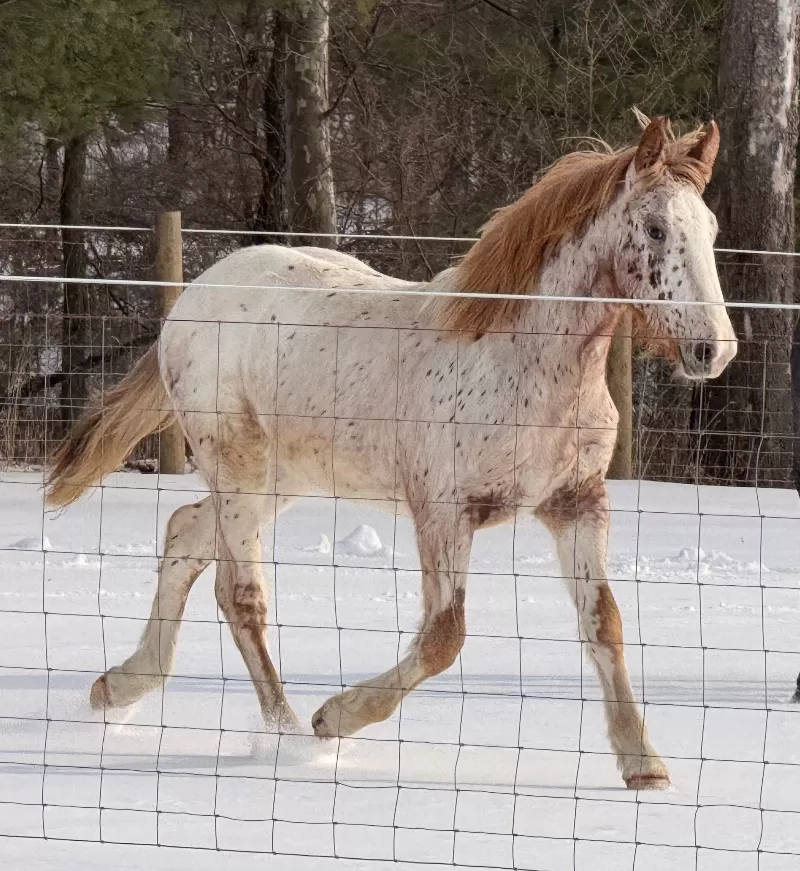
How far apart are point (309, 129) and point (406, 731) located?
690 centimetres

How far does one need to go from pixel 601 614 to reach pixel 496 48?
27.7ft

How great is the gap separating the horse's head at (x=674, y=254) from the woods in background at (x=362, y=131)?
442cm

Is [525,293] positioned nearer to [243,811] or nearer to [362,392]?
[362,392]

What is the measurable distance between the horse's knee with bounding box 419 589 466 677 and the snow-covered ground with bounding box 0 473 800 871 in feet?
0.60

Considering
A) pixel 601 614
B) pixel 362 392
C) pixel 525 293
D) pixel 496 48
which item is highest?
pixel 496 48

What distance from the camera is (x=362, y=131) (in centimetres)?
1331

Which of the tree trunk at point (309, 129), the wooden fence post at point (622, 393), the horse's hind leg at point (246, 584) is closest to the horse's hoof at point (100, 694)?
the horse's hind leg at point (246, 584)

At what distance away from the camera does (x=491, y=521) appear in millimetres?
4078

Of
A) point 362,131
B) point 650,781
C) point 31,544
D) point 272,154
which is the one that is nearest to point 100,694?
Result: point 650,781

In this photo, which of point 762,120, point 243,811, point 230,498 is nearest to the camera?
point 243,811

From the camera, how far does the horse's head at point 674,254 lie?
373cm

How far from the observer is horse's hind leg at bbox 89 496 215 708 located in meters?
4.63

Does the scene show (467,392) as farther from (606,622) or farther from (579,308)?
(606,622)

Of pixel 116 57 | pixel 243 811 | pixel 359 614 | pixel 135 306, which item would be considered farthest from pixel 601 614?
pixel 135 306
